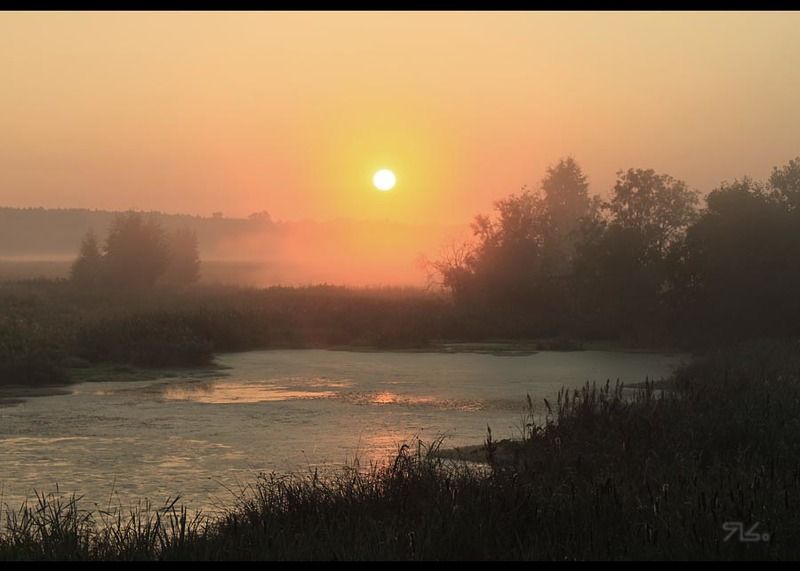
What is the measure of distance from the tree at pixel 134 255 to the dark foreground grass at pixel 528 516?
1912 inches

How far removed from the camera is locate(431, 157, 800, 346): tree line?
3139 cm

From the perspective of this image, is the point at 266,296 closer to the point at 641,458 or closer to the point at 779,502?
the point at 641,458

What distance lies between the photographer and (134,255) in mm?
57000

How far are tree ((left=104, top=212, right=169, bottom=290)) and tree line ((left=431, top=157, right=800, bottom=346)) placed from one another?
19.8 meters

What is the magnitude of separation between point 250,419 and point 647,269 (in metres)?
24.0

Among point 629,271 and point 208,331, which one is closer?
point 208,331

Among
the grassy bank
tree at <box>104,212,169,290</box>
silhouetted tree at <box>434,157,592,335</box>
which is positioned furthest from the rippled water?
tree at <box>104,212,169,290</box>

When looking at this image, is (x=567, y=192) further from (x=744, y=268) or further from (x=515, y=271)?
(x=744, y=268)

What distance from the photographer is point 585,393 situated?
490 inches

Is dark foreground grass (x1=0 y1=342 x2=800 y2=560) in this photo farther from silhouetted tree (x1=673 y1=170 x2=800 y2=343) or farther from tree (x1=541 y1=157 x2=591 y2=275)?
tree (x1=541 y1=157 x2=591 y2=275)

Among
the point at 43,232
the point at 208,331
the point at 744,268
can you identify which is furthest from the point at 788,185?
the point at 43,232

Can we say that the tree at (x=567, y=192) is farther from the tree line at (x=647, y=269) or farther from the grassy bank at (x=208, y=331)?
the grassy bank at (x=208, y=331)

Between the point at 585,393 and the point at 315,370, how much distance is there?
13.9 meters
